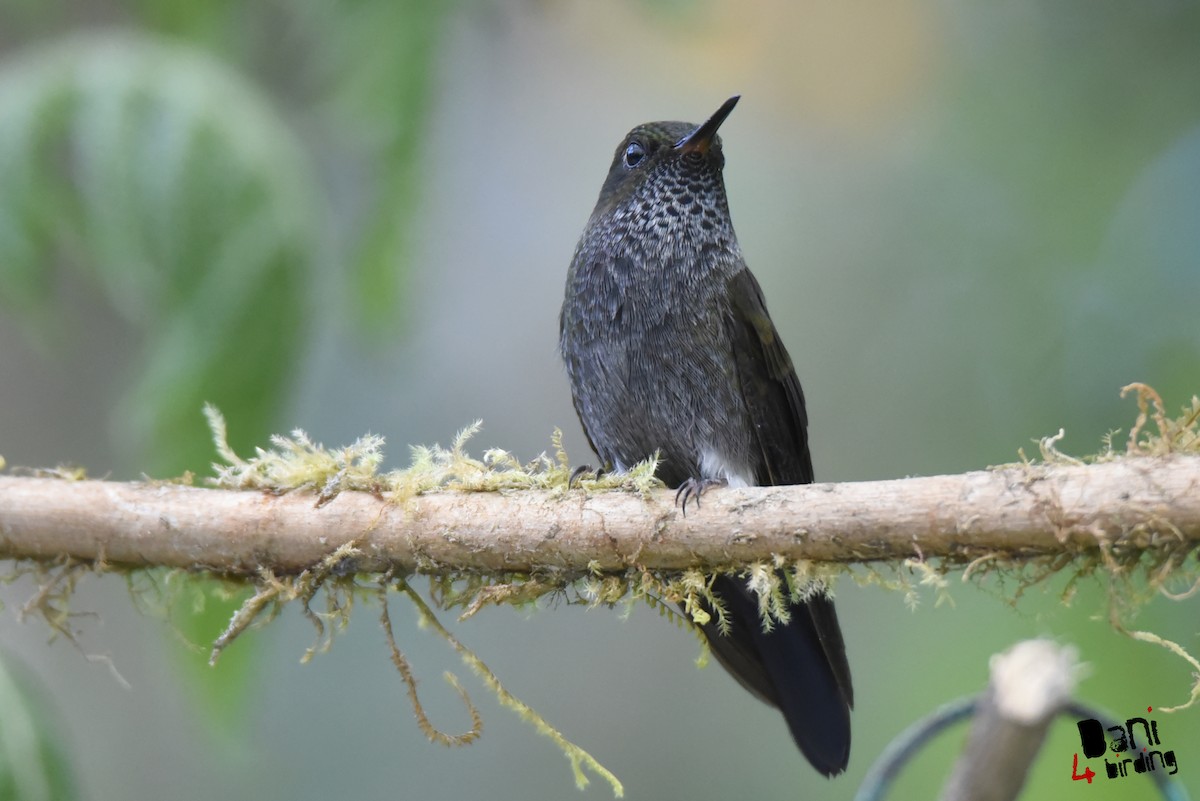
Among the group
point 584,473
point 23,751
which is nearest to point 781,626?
point 584,473

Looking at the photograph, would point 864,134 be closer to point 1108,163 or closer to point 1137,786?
point 1108,163

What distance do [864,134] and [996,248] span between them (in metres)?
0.88

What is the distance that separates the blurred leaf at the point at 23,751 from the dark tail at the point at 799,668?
1249mm

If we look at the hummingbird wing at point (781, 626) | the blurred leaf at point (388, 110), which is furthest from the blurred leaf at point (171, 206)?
the hummingbird wing at point (781, 626)

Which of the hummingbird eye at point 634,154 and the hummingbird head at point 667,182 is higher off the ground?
the hummingbird eye at point 634,154

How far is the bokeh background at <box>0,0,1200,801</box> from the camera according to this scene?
2.42 m

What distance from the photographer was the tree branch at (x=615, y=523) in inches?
55.5

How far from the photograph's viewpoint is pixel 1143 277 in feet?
8.96

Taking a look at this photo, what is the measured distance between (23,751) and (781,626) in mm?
1409

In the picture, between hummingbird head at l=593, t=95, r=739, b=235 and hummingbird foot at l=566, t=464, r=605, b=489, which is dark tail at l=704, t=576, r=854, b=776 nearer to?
hummingbird foot at l=566, t=464, r=605, b=489

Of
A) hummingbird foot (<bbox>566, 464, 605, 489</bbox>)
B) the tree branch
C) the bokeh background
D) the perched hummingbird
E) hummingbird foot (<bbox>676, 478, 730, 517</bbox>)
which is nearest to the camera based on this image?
the tree branch

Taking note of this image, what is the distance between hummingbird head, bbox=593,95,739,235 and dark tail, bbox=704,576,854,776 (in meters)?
0.83

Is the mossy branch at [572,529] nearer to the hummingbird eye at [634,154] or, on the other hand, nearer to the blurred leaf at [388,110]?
the blurred leaf at [388,110]

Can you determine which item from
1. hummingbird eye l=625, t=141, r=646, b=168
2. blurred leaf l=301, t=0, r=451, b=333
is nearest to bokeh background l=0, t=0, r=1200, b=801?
blurred leaf l=301, t=0, r=451, b=333
